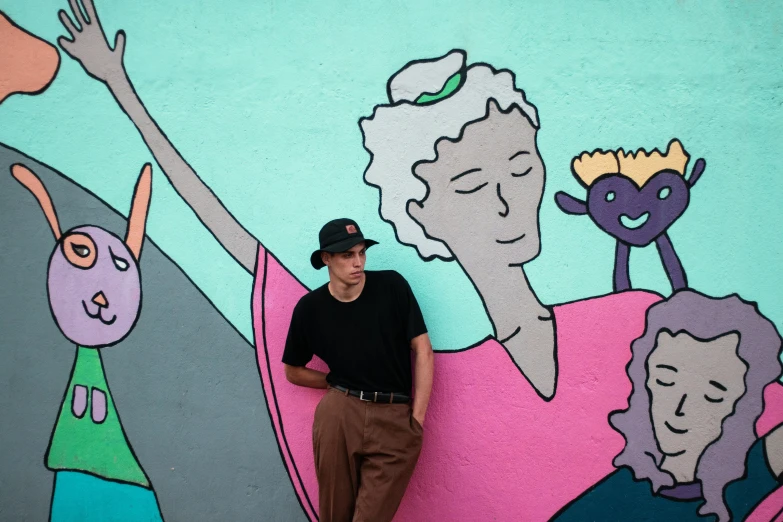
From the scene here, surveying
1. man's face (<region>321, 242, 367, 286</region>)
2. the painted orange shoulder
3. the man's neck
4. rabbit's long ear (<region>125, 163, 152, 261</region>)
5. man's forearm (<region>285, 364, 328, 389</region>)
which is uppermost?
the painted orange shoulder

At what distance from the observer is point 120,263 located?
3.76 meters

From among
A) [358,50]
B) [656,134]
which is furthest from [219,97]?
[656,134]

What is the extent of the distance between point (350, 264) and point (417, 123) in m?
0.88

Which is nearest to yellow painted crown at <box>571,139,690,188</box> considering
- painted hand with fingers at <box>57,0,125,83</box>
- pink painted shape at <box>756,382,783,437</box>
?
pink painted shape at <box>756,382,783,437</box>

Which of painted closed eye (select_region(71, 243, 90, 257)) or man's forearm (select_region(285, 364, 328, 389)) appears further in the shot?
painted closed eye (select_region(71, 243, 90, 257))

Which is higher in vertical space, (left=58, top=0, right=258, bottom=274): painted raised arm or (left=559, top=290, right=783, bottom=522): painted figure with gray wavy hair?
(left=58, top=0, right=258, bottom=274): painted raised arm

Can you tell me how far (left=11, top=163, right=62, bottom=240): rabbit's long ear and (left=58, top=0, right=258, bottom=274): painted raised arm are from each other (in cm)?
68

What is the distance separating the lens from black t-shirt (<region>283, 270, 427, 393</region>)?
10.4 ft

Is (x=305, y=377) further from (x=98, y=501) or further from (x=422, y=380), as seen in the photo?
(x=98, y=501)

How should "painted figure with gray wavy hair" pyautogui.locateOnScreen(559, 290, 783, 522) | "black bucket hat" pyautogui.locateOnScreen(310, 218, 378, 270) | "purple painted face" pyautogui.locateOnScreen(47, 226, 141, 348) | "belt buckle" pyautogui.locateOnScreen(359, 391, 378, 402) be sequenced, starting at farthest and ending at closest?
"purple painted face" pyautogui.locateOnScreen(47, 226, 141, 348) < "painted figure with gray wavy hair" pyautogui.locateOnScreen(559, 290, 783, 522) < "belt buckle" pyautogui.locateOnScreen(359, 391, 378, 402) < "black bucket hat" pyautogui.locateOnScreen(310, 218, 378, 270)

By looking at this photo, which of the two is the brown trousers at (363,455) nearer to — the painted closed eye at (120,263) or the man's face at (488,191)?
the man's face at (488,191)

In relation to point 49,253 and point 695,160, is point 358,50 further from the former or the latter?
point 49,253

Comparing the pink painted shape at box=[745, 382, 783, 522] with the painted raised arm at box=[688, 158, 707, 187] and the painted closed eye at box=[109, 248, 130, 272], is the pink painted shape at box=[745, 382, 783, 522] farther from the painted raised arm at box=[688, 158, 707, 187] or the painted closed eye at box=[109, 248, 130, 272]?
the painted closed eye at box=[109, 248, 130, 272]

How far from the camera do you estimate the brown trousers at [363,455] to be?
312 cm
